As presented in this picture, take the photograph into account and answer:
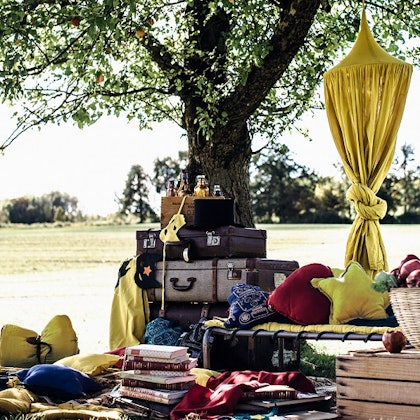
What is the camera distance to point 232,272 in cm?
598

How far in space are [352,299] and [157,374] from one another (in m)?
1.22

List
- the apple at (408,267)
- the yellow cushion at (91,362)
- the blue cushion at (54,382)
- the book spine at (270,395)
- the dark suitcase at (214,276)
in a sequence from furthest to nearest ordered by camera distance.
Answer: the dark suitcase at (214,276) → the yellow cushion at (91,362) → the blue cushion at (54,382) → the book spine at (270,395) → the apple at (408,267)

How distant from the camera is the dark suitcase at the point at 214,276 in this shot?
595cm

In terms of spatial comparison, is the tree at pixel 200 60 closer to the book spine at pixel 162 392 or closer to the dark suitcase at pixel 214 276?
the dark suitcase at pixel 214 276

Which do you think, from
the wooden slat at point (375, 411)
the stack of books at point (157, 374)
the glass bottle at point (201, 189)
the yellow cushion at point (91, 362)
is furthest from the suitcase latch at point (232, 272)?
the wooden slat at point (375, 411)

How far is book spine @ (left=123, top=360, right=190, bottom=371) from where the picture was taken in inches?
171

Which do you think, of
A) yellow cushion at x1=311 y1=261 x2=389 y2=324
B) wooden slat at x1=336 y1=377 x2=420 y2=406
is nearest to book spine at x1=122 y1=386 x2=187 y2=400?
wooden slat at x1=336 y1=377 x2=420 y2=406

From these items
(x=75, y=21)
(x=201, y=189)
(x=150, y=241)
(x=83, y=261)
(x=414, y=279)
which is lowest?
(x=83, y=261)

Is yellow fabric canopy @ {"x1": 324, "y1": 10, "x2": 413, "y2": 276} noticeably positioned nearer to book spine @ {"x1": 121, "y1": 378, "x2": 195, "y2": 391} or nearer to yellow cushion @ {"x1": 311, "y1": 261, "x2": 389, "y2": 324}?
yellow cushion @ {"x1": 311, "y1": 261, "x2": 389, "y2": 324}

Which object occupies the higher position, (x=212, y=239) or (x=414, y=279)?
(x=212, y=239)

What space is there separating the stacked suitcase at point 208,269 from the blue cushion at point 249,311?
32.1 inches

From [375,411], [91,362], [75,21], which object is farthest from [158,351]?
[75,21]

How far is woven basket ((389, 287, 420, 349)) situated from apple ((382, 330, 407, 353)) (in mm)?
74

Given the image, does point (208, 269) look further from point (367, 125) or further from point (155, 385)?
point (155, 385)
